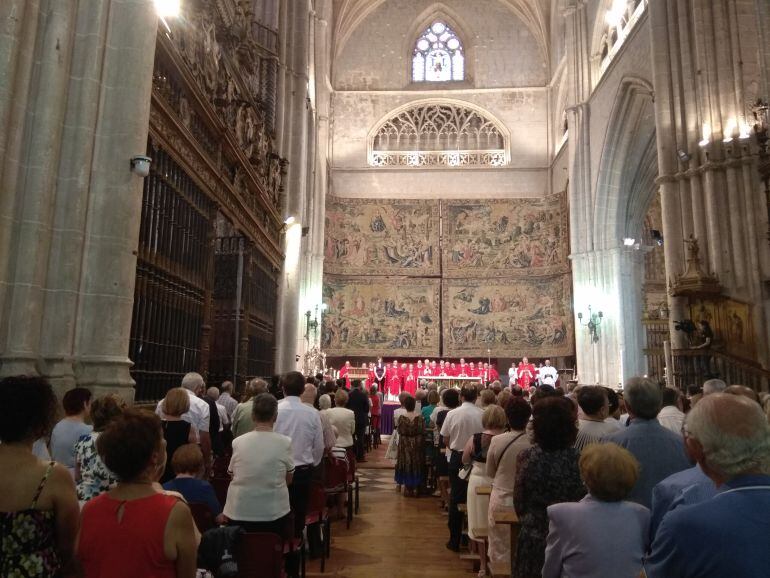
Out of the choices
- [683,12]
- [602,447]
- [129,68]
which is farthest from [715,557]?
[683,12]

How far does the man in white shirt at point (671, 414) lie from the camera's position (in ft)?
14.8

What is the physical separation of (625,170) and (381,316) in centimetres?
1135

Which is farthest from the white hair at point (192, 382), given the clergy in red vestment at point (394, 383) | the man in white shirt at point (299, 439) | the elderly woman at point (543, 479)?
the clergy in red vestment at point (394, 383)

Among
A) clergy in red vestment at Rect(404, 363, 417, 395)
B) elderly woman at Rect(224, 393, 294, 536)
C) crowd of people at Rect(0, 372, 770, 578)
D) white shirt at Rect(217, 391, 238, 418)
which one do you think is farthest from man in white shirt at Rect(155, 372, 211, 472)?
clergy in red vestment at Rect(404, 363, 417, 395)

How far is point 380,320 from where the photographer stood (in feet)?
85.9

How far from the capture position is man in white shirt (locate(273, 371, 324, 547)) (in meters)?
4.61

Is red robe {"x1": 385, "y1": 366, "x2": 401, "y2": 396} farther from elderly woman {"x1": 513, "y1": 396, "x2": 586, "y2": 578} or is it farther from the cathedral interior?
elderly woman {"x1": 513, "y1": 396, "x2": 586, "y2": 578}

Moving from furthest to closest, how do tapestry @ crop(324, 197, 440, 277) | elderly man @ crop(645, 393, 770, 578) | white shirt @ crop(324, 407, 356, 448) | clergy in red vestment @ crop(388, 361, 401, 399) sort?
1. tapestry @ crop(324, 197, 440, 277)
2. clergy in red vestment @ crop(388, 361, 401, 399)
3. white shirt @ crop(324, 407, 356, 448)
4. elderly man @ crop(645, 393, 770, 578)

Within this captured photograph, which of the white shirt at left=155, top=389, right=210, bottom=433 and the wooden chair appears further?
the white shirt at left=155, top=389, right=210, bottom=433

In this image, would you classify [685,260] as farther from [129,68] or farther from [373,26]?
[373,26]

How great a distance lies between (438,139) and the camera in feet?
96.5

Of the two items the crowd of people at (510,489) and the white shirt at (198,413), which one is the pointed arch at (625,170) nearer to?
the white shirt at (198,413)

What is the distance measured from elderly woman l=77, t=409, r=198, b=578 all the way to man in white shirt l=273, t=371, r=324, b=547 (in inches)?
104

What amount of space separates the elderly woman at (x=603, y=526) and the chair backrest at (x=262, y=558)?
144cm
